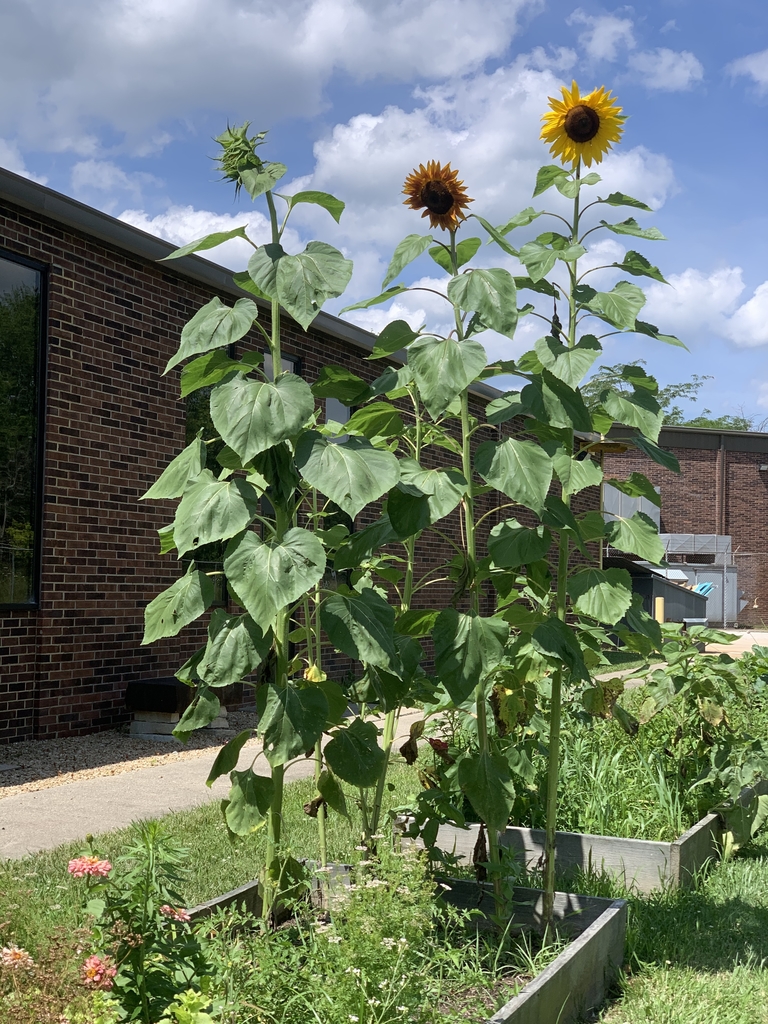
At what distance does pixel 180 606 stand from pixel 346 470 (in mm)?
601

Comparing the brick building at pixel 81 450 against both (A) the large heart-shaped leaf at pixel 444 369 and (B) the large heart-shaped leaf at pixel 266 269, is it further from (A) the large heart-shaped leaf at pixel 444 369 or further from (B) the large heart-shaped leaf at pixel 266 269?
(A) the large heart-shaped leaf at pixel 444 369

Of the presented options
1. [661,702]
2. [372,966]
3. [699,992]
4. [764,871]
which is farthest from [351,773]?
[764,871]

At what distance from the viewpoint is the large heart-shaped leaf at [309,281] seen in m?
2.57

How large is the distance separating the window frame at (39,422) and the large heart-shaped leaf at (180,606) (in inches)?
230

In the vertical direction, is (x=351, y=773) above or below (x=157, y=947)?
above

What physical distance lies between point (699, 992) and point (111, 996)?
1997 mm

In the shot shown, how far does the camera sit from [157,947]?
2307 millimetres

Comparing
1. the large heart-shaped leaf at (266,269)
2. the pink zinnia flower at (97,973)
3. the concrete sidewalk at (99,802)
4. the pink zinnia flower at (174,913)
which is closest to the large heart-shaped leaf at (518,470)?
the large heart-shaped leaf at (266,269)

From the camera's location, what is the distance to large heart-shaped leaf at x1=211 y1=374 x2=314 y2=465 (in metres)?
2.48

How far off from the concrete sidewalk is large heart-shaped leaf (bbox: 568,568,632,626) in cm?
241

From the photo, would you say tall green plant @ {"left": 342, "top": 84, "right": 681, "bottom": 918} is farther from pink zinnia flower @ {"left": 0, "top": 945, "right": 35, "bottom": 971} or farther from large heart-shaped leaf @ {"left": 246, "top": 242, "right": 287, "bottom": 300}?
pink zinnia flower @ {"left": 0, "top": 945, "right": 35, "bottom": 971}

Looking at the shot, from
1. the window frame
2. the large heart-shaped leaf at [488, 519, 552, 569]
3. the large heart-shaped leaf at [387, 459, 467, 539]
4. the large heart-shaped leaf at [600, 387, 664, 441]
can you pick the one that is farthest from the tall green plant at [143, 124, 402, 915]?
the window frame

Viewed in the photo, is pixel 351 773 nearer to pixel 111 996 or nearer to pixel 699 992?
pixel 111 996

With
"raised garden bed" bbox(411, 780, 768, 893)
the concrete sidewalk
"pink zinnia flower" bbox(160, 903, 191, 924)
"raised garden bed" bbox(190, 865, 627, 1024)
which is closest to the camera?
"pink zinnia flower" bbox(160, 903, 191, 924)
